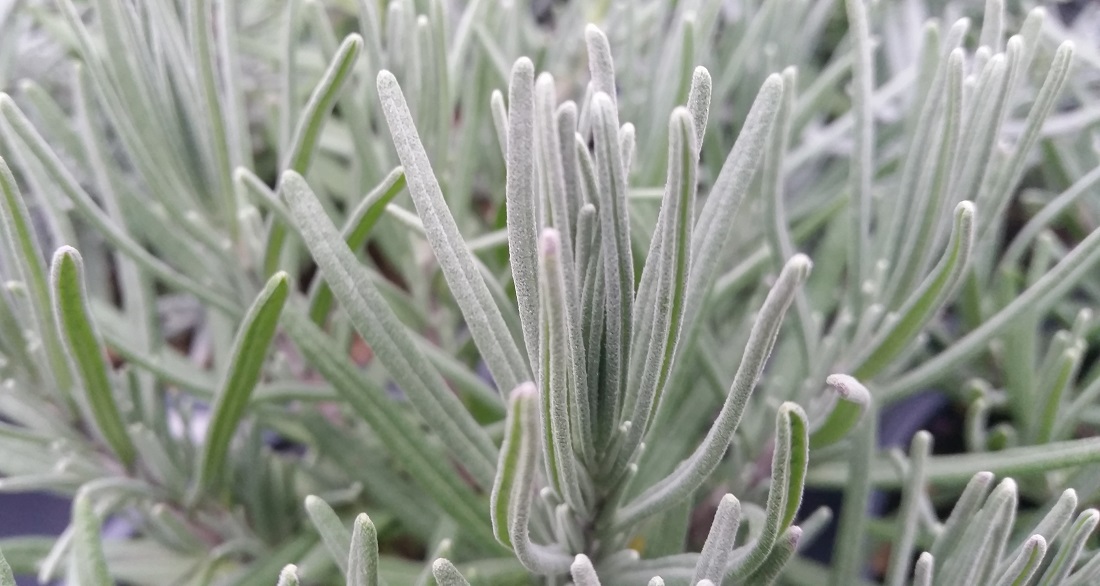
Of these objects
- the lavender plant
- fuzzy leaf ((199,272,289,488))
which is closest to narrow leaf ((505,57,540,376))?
the lavender plant

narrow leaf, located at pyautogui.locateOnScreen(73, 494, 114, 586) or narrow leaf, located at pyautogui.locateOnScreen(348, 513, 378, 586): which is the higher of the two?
narrow leaf, located at pyautogui.locateOnScreen(348, 513, 378, 586)

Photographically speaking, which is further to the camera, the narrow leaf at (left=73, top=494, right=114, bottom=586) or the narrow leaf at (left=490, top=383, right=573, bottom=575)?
the narrow leaf at (left=73, top=494, right=114, bottom=586)

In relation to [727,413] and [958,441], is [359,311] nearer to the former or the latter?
[727,413]

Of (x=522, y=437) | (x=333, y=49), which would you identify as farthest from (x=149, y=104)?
(x=522, y=437)

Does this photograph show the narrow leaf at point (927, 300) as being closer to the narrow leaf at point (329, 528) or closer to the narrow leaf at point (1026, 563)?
the narrow leaf at point (1026, 563)

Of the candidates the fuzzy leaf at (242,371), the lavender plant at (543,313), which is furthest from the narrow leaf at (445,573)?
the fuzzy leaf at (242,371)

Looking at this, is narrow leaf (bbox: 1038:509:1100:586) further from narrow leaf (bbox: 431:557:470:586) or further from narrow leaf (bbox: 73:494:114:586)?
narrow leaf (bbox: 73:494:114:586)

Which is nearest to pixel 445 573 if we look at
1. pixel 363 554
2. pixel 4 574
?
pixel 363 554

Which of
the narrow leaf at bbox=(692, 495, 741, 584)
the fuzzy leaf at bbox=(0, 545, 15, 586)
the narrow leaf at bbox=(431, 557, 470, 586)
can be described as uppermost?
the narrow leaf at bbox=(692, 495, 741, 584)

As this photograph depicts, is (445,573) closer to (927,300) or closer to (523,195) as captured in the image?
(523,195)
